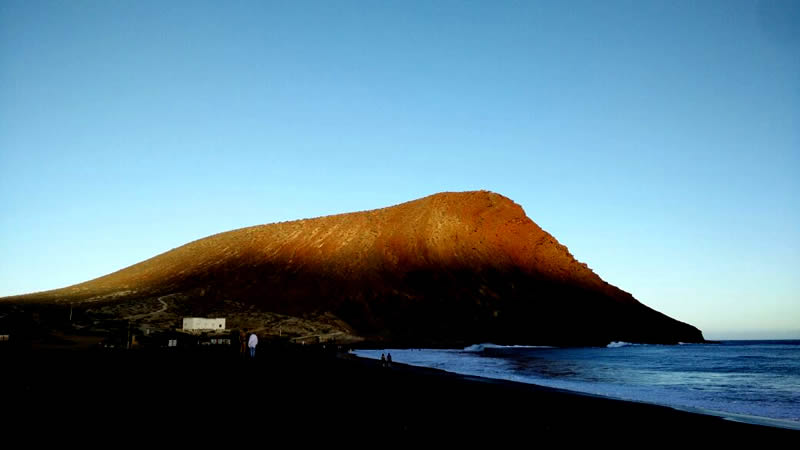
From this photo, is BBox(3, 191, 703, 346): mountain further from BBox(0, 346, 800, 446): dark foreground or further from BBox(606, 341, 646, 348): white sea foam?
BBox(0, 346, 800, 446): dark foreground

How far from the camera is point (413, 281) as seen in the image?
125562 mm

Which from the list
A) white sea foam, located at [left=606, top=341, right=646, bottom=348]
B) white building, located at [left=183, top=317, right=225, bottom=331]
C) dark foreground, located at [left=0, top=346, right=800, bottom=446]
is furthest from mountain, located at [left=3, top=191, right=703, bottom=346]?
dark foreground, located at [left=0, top=346, right=800, bottom=446]

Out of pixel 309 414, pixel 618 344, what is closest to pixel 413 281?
pixel 618 344

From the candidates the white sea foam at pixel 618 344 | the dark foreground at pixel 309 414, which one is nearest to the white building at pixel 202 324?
the dark foreground at pixel 309 414

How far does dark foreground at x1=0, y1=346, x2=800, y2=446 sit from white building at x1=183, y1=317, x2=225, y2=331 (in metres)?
65.7

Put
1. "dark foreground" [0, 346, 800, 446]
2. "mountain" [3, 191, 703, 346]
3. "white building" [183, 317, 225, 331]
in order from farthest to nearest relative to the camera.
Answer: "mountain" [3, 191, 703, 346] → "white building" [183, 317, 225, 331] → "dark foreground" [0, 346, 800, 446]

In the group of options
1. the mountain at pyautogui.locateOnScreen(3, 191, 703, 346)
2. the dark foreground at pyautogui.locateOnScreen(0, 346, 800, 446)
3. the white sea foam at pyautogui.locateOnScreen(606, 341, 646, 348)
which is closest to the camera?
the dark foreground at pyautogui.locateOnScreen(0, 346, 800, 446)

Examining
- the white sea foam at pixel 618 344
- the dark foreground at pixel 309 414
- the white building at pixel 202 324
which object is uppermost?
the dark foreground at pixel 309 414

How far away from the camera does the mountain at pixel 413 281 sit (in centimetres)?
11688

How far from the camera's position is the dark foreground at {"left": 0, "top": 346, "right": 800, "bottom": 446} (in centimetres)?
995

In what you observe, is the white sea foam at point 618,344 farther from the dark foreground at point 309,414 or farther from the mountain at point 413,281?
the dark foreground at point 309,414

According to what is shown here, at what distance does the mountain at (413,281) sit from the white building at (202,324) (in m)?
21.9

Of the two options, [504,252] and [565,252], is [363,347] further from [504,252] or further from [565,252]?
[565,252]

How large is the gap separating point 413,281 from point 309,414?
113 meters
